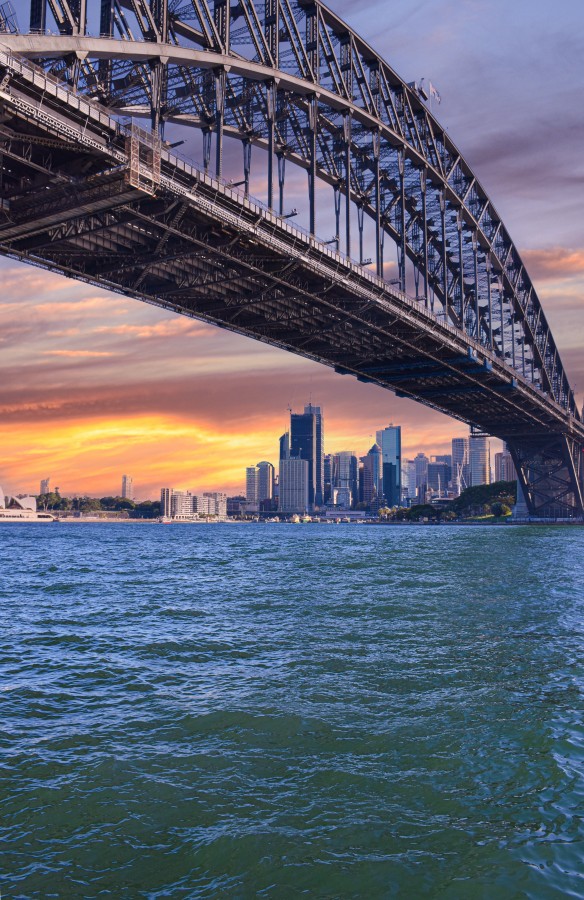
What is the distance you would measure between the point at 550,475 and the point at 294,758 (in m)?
141

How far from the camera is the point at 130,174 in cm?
3005

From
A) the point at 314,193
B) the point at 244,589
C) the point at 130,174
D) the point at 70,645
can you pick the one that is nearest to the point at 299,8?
the point at 314,193

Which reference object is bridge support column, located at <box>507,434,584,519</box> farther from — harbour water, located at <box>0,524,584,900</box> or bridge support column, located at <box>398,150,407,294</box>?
harbour water, located at <box>0,524,584,900</box>

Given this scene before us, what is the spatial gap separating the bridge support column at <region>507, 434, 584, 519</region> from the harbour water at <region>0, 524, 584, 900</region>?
120487 millimetres

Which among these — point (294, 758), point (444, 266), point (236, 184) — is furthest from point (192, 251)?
point (444, 266)

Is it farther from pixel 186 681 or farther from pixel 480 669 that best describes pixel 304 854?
pixel 480 669

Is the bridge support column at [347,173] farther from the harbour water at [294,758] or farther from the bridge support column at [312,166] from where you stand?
the harbour water at [294,758]

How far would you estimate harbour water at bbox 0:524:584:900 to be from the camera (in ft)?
22.2

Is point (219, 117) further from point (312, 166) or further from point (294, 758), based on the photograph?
point (294, 758)

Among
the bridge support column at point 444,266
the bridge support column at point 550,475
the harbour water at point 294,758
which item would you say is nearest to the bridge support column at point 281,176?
the bridge support column at point 444,266

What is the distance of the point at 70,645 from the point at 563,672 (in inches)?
464

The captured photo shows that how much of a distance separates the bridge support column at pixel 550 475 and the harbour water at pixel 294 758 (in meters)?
120

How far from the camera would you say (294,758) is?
954cm

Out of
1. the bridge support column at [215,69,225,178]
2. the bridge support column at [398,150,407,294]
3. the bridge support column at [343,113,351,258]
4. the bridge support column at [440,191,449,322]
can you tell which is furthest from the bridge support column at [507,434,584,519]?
the bridge support column at [215,69,225,178]
